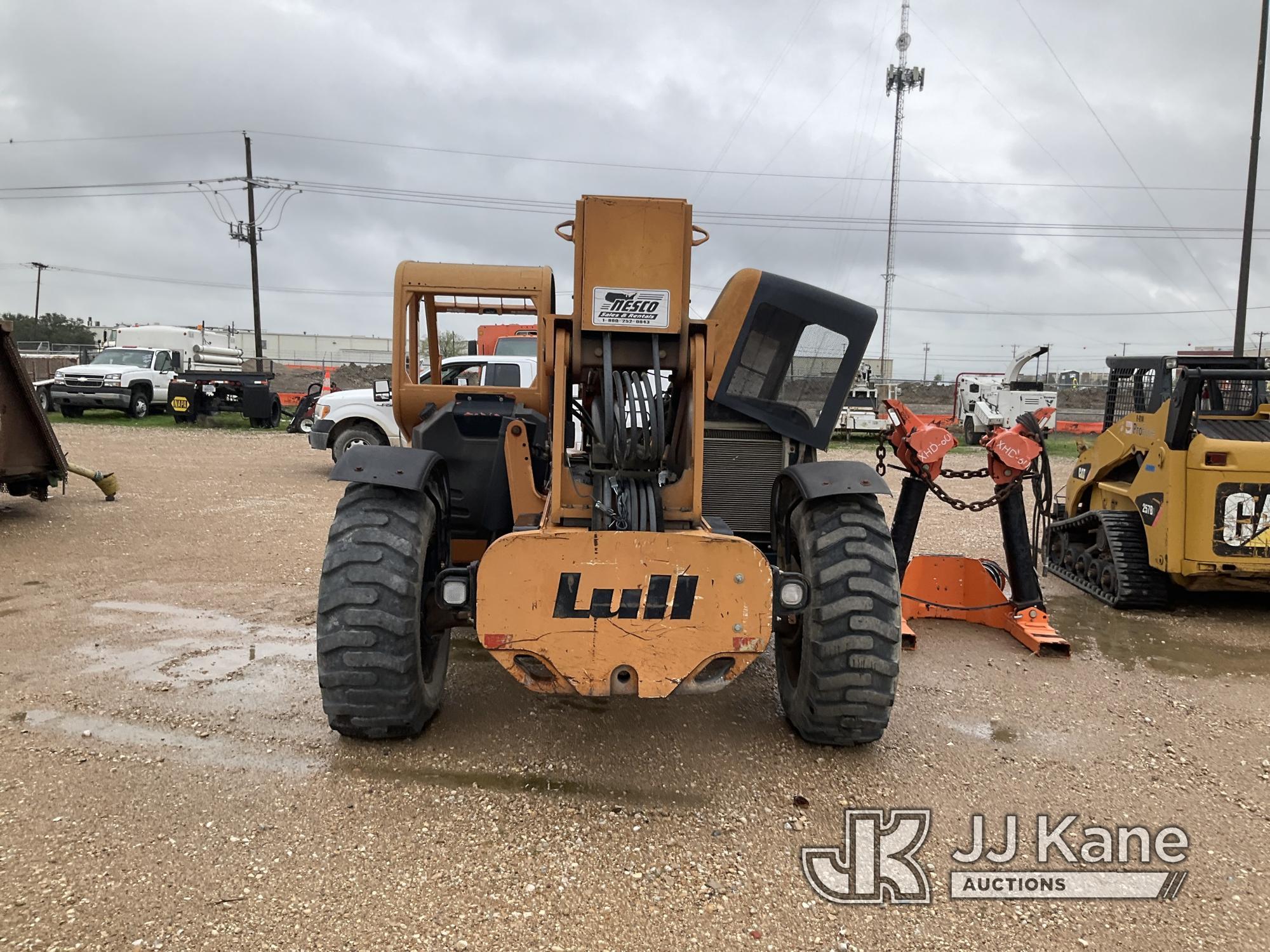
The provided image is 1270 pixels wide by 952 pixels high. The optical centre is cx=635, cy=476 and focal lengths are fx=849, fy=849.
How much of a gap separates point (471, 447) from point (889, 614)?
8.15 ft

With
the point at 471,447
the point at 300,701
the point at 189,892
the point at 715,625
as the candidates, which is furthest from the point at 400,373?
the point at 189,892

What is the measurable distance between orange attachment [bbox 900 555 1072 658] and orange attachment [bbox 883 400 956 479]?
88 cm

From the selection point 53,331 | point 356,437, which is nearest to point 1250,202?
point 356,437

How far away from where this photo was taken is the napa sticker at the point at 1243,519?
6.04 metres

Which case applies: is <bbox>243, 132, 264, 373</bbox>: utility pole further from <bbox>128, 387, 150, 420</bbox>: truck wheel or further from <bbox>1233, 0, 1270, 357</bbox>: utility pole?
<bbox>1233, 0, 1270, 357</bbox>: utility pole

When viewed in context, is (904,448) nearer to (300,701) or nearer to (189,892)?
(300,701)

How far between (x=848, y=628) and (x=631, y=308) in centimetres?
161

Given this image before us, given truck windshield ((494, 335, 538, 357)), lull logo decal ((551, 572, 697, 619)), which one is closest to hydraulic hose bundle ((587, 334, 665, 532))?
lull logo decal ((551, 572, 697, 619))

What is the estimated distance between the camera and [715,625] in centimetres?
324

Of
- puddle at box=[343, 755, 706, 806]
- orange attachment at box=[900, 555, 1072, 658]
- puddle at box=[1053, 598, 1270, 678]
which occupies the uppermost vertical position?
orange attachment at box=[900, 555, 1072, 658]

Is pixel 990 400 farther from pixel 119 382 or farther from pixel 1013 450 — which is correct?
pixel 119 382

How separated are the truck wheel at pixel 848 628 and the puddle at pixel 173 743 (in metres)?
2.11

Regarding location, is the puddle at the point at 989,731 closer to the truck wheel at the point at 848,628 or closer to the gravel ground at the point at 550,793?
the gravel ground at the point at 550,793

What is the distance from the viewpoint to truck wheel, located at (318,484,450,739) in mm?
3439
